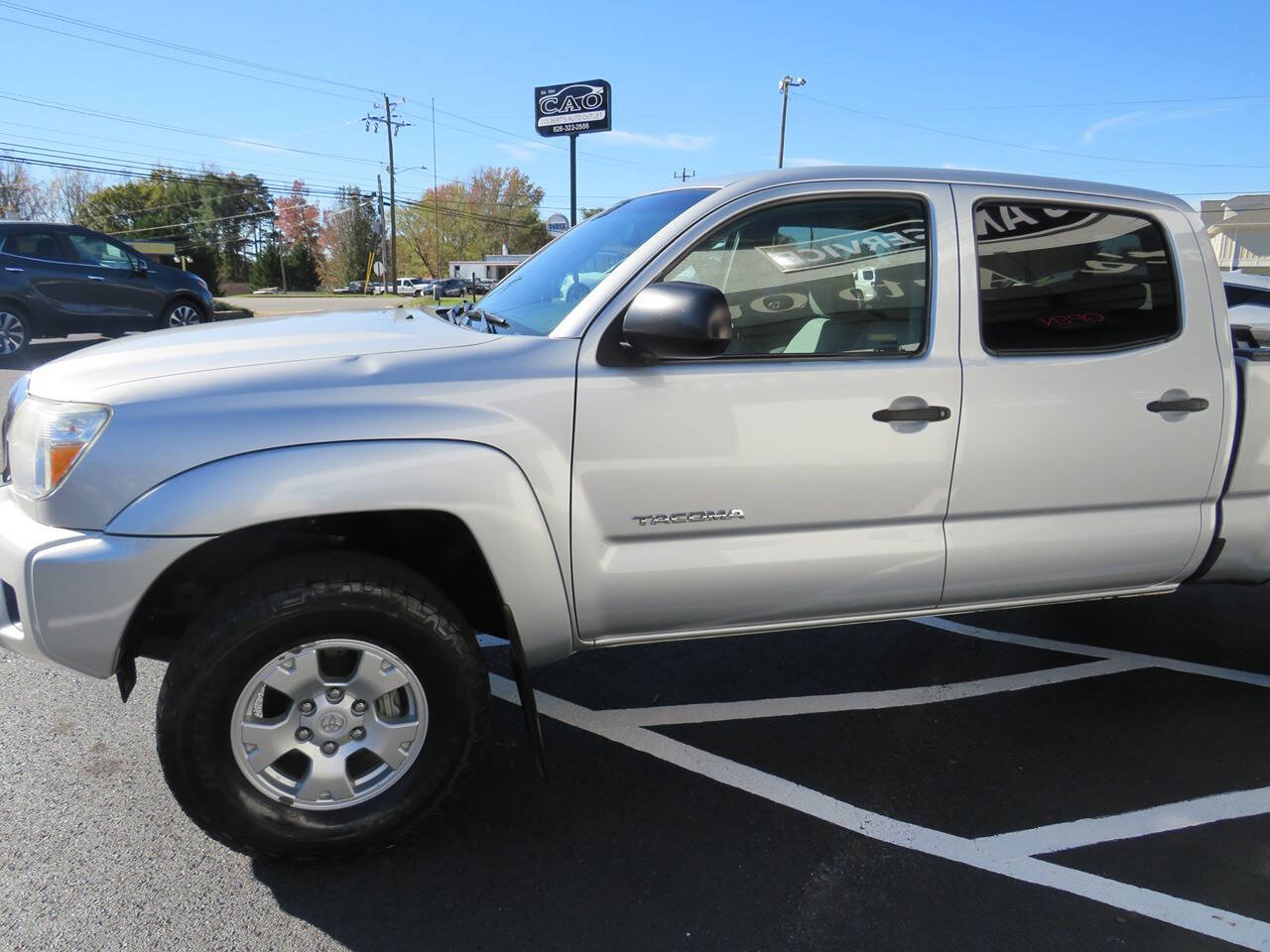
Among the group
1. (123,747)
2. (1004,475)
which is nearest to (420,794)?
(123,747)

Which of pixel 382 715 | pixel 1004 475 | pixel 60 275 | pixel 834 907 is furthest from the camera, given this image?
pixel 60 275

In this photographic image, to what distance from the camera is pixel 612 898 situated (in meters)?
2.41

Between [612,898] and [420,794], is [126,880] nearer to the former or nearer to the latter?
[420,794]

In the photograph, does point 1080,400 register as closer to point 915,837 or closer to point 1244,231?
point 915,837

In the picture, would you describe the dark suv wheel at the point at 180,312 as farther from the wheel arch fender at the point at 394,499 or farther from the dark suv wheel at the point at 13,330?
the wheel arch fender at the point at 394,499

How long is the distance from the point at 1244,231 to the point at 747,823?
58007 millimetres

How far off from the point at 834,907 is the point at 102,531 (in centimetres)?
210

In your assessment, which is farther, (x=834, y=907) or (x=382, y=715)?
(x=382, y=715)

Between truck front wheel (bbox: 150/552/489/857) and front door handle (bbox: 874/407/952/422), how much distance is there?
4.59 feet

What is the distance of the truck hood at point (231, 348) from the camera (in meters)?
2.41

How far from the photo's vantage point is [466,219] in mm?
87875

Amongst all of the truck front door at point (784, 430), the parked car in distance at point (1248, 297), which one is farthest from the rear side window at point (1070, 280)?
the parked car in distance at point (1248, 297)

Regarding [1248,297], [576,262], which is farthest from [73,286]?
[1248,297]

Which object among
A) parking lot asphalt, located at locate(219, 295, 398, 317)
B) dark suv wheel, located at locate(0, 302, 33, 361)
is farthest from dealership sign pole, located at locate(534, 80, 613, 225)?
dark suv wheel, located at locate(0, 302, 33, 361)
